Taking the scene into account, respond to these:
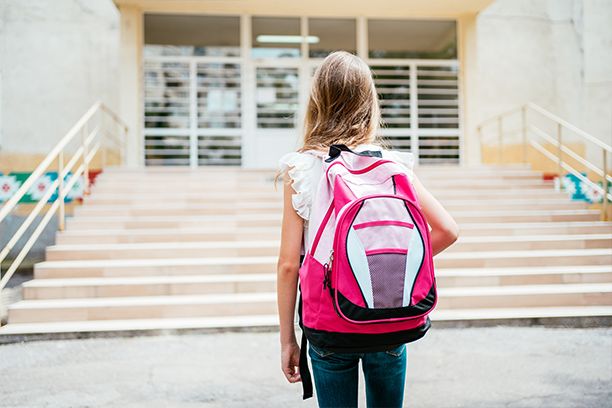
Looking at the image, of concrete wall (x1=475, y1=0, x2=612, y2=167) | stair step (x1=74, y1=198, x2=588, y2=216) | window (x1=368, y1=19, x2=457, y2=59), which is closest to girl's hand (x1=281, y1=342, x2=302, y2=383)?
concrete wall (x1=475, y1=0, x2=612, y2=167)

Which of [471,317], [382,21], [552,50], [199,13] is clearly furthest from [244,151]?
[471,317]

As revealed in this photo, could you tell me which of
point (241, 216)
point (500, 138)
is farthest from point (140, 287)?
point (500, 138)

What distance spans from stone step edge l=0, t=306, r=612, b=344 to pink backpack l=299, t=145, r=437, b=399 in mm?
2883

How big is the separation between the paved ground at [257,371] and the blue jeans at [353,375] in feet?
4.96

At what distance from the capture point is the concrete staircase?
4.20 metres

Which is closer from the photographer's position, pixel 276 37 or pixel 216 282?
pixel 216 282

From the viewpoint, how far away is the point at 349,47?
10.5 metres

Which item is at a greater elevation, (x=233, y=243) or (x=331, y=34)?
(x=331, y=34)

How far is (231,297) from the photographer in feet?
14.5

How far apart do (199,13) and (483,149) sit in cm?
607

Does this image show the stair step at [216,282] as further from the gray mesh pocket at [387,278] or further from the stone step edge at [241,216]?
the gray mesh pocket at [387,278]

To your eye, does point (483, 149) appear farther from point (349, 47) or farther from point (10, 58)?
point (10, 58)

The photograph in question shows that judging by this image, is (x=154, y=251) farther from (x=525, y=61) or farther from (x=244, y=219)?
(x=525, y=61)

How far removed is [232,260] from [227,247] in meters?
0.26
